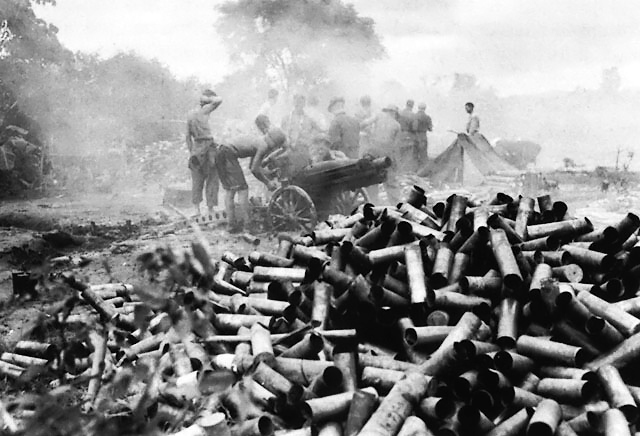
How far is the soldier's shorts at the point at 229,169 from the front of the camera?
37.9 feet

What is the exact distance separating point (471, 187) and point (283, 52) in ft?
60.2

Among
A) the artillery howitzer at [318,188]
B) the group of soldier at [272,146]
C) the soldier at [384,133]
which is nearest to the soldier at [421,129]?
the group of soldier at [272,146]

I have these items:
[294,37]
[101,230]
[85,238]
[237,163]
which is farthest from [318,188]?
[294,37]

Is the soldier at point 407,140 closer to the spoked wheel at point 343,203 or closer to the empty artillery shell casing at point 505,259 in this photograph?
the spoked wheel at point 343,203

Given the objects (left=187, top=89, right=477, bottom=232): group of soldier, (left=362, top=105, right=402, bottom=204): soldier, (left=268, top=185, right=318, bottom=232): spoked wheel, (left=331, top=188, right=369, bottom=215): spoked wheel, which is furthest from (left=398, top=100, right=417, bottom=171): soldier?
(left=268, top=185, right=318, bottom=232): spoked wheel

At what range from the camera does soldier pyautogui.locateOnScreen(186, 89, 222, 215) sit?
12.5 m

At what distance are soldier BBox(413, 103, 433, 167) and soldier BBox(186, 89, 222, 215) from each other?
242 inches

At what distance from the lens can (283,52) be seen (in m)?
31.7

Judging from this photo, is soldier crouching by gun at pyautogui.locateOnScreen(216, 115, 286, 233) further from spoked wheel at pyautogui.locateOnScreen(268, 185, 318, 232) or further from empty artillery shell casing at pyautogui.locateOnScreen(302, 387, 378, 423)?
empty artillery shell casing at pyautogui.locateOnScreen(302, 387, 378, 423)

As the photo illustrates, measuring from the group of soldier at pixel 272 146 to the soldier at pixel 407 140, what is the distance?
6 cm

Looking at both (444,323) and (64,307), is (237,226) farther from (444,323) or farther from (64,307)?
(64,307)

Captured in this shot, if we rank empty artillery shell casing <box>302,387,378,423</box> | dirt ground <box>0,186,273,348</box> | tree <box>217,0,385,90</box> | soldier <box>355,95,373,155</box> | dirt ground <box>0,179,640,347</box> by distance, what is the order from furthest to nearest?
tree <box>217,0,385,90</box> → soldier <box>355,95,373,155</box> → dirt ground <box>0,179,640,347</box> → dirt ground <box>0,186,273,348</box> → empty artillery shell casing <box>302,387,378,423</box>

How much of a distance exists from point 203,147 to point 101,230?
2.62 meters

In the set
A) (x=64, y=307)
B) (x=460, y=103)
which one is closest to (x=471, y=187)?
(x=64, y=307)
